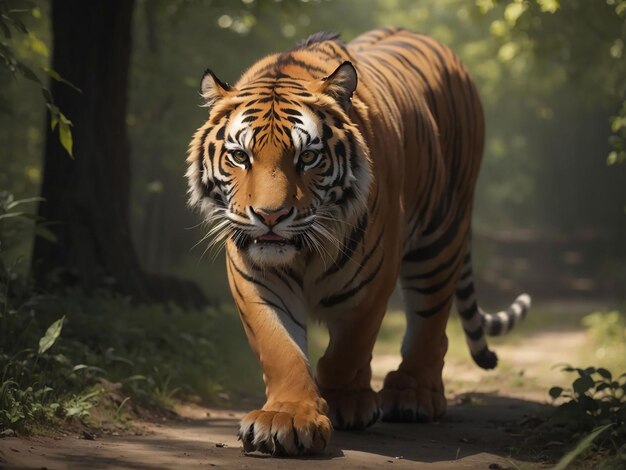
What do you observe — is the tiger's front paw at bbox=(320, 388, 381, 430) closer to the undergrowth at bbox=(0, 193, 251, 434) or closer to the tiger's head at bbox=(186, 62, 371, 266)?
the tiger's head at bbox=(186, 62, 371, 266)

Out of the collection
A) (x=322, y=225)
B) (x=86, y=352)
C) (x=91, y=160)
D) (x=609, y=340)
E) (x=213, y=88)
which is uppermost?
(x=91, y=160)

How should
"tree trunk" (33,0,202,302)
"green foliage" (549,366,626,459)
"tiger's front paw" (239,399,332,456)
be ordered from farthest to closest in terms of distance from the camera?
"tree trunk" (33,0,202,302), "green foliage" (549,366,626,459), "tiger's front paw" (239,399,332,456)

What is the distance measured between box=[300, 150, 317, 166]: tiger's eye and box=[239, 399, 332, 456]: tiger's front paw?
1040mm

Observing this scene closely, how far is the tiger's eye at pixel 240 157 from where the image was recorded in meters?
4.73

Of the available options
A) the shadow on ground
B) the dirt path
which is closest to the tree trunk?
the dirt path

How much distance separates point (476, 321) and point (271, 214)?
10.1ft

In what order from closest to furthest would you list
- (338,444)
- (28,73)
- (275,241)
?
(275,241), (338,444), (28,73)

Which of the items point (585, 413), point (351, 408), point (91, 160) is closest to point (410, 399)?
point (351, 408)

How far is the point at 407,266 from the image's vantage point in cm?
652

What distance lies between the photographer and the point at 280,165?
4621mm

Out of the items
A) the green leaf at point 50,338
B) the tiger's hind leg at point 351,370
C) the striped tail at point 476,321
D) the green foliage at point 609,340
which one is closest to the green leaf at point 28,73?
the green leaf at point 50,338

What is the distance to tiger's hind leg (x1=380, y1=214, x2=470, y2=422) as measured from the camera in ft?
19.8

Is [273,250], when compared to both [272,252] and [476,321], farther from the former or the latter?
[476,321]

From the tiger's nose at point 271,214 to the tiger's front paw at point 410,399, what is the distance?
1.85 meters
